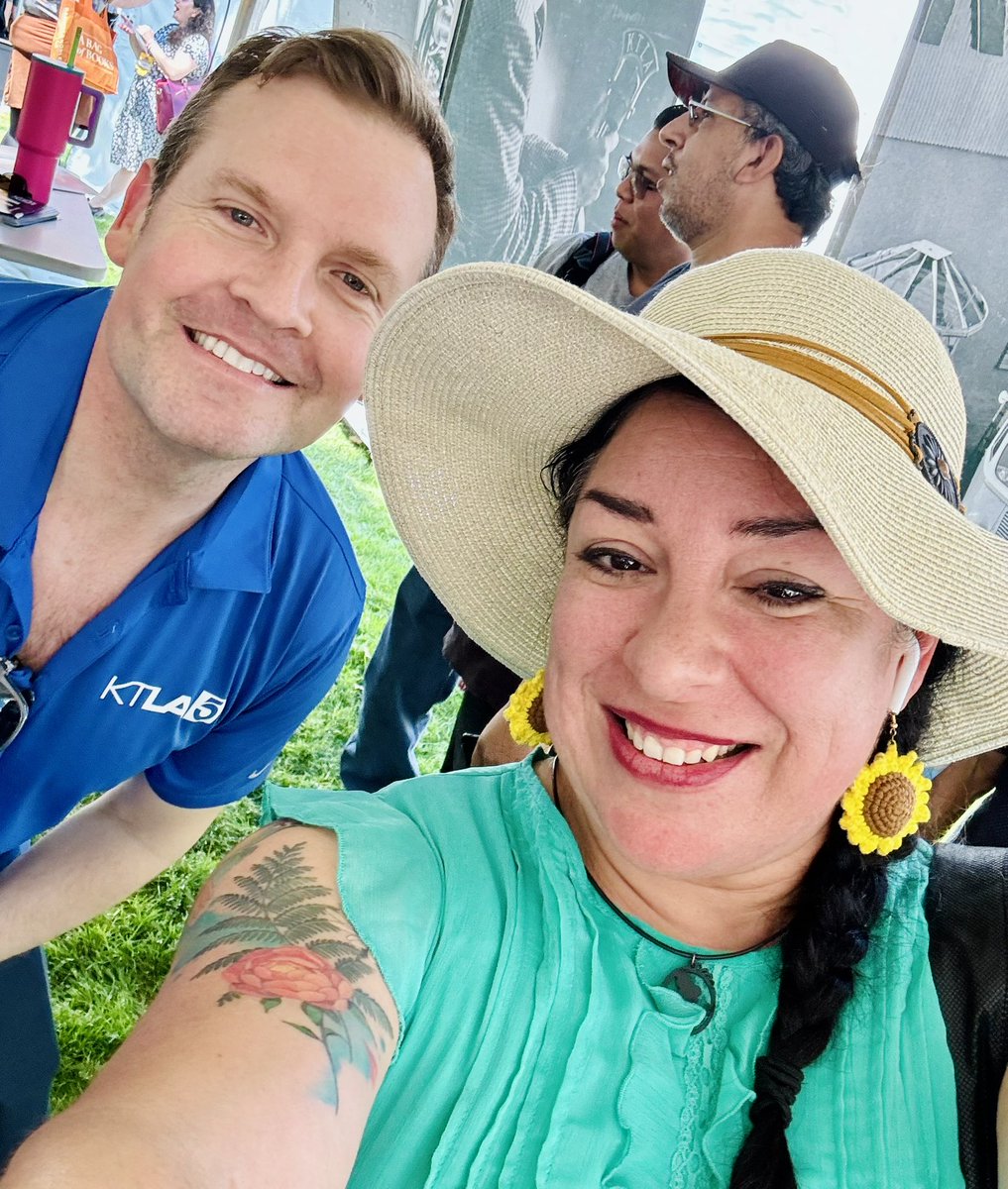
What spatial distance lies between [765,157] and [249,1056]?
2687 mm

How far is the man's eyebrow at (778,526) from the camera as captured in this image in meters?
1.06

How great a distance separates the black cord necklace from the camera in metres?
1.15

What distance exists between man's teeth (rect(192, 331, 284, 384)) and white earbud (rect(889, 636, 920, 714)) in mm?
1115

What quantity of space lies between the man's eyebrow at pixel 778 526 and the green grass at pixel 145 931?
2014 millimetres

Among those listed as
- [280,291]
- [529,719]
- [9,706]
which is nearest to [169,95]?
[280,291]

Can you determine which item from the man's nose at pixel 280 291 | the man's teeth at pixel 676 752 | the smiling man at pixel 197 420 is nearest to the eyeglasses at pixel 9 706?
the smiling man at pixel 197 420

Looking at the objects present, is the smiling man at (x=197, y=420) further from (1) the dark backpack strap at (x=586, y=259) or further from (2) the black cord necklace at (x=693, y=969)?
(1) the dark backpack strap at (x=586, y=259)

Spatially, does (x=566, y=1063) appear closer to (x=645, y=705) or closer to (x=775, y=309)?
(x=645, y=705)

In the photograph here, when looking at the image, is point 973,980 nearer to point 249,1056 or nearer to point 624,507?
point 624,507

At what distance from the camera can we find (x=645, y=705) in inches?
43.4

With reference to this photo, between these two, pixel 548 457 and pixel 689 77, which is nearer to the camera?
pixel 548 457

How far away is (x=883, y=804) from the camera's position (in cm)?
115

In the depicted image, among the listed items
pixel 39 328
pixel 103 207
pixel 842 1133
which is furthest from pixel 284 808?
pixel 103 207

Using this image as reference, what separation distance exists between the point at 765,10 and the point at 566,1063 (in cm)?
400
